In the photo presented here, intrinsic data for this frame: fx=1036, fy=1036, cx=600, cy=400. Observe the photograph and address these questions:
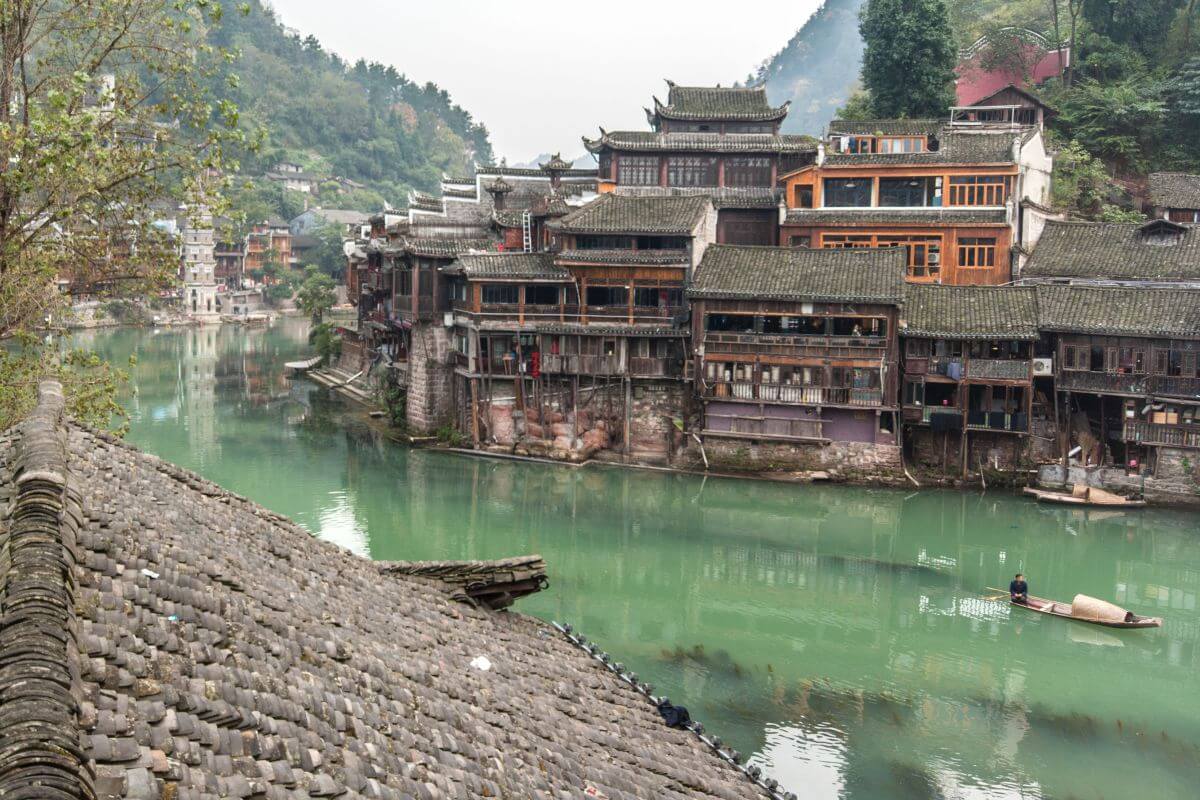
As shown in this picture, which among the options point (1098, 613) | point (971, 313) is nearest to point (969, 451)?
point (971, 313)

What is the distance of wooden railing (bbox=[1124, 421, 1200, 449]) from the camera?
28562 mm

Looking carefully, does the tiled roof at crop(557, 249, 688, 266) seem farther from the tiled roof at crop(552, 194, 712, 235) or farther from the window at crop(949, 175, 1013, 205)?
the window at crop(949, 175, 1013, 205)

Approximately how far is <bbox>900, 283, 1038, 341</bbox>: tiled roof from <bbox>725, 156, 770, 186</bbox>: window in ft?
35.3

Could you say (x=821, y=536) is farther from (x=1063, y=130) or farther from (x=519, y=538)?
(x=1063, y=130)

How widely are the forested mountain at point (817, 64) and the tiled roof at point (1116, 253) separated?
120 metres

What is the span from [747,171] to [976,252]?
985 centimetres

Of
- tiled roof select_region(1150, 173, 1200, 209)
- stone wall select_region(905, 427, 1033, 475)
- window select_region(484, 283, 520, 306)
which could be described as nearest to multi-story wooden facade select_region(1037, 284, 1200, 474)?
stone wall select_region(905, 427, 1033, 475)

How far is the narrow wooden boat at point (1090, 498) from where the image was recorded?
28.8m

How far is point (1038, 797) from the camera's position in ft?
46.9

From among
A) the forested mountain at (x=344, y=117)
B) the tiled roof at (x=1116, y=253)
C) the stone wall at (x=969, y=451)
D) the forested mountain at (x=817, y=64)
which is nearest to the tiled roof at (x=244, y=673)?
the stone wall at (x=969, y=451)

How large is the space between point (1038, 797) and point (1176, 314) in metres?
19.4

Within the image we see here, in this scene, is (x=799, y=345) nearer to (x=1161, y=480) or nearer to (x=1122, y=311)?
(x=1122, y=311)

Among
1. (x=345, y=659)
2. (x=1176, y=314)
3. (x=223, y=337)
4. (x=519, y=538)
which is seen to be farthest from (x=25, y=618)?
(x=223, y=337)

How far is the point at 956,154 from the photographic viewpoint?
36.3 meters
